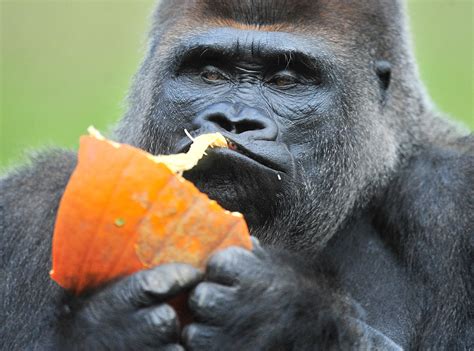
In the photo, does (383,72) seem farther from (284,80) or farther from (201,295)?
(201,295)

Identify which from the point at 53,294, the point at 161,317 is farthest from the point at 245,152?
the point at 53,294

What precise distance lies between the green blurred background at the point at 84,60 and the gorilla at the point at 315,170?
6486 millimetres

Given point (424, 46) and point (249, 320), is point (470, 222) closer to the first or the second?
point (249, 320)

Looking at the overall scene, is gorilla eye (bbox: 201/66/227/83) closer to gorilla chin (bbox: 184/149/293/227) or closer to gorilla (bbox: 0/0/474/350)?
gorilla (bbox: 0/0/474/350)

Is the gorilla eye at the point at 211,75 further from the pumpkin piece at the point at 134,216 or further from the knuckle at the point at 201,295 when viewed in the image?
the knuckle at the point at 201,295

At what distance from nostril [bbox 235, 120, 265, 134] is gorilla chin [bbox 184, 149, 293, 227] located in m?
0.17

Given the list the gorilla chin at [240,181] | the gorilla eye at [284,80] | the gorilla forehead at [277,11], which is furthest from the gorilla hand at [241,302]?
the gorilla forehead at [277,11]

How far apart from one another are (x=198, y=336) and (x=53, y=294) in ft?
4.09

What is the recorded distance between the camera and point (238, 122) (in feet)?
15.5

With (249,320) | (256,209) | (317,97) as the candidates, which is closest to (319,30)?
(317,97)

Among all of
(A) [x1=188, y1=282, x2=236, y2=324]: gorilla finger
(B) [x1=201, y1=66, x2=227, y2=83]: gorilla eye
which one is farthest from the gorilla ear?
(A) [x1=188, y1=282, x2=236, y2=324]: gorilla finger

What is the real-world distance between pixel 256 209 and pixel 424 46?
11000mm

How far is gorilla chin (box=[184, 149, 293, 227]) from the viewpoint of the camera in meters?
4.58

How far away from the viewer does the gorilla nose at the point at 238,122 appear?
15.5 feet
